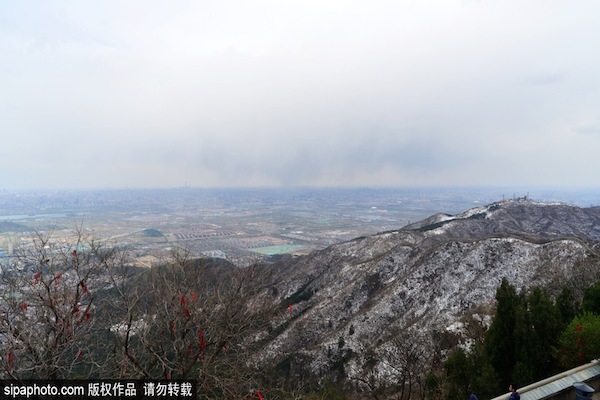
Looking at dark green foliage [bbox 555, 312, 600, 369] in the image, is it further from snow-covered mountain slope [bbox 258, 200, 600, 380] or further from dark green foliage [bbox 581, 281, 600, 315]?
snow-covered mountain slope [bbox 258, 200, 600, 380]

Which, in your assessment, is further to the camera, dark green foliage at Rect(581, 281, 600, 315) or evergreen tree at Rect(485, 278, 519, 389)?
evergreen tree at Rect(485, 278, 519, 389)

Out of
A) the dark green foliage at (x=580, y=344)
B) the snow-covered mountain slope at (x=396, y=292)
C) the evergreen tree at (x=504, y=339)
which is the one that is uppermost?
the dark green foliage at (x=580, y=344)

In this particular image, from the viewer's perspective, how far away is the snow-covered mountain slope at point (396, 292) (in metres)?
37.7

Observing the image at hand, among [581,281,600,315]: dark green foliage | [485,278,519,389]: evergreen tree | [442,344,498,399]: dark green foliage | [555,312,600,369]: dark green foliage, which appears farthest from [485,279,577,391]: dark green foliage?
[555,312,600,369]: dark green foliage

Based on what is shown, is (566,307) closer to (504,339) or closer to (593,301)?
(593,301)

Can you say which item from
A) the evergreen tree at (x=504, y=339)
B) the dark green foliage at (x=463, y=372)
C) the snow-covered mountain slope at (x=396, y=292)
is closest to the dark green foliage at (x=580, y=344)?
the evergreen tree at (x=504, y=339)

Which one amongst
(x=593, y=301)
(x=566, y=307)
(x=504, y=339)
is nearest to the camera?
(x=593, y=301)

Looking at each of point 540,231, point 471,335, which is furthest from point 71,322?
point 540,231

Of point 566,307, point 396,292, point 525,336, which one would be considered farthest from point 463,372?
point 396,292

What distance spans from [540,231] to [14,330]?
90473mm

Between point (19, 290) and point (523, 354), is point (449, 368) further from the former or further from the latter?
point (19, 290)

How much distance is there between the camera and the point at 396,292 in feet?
149

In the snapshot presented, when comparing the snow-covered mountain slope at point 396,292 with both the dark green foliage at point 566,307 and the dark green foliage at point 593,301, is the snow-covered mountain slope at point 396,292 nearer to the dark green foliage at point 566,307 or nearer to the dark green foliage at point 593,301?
the dark green foliage at point 566,307

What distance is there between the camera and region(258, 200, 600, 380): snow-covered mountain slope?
37656 mm
